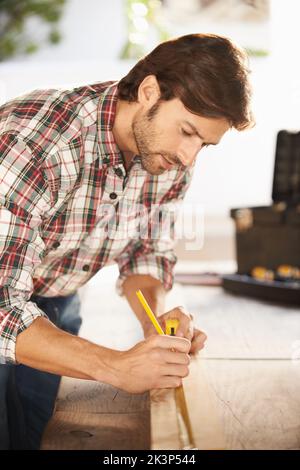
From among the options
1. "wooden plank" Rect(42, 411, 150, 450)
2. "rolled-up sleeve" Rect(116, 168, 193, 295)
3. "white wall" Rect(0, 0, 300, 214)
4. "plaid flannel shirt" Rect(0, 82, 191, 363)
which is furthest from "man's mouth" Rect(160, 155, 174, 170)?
"white wall" Rect(0, 0, 300, 214)

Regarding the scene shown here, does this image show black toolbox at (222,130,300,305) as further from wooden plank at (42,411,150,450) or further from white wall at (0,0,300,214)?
white wall at (0,0,300,214)

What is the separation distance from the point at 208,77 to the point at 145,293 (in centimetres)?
67

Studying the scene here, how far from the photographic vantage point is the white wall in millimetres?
6605

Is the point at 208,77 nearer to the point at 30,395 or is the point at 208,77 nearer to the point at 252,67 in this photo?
the point at 30,395

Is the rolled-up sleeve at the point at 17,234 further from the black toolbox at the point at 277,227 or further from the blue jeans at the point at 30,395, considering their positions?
the black toolbox at the point at 277,227

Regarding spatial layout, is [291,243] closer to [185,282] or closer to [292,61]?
[185,282]

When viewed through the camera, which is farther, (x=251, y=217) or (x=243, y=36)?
(x=243, y=36)

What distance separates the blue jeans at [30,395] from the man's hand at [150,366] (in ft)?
1.03

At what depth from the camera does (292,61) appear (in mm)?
6648

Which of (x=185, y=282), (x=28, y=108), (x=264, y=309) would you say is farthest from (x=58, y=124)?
(x=185, y=282)

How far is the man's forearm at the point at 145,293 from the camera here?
1.92 metres

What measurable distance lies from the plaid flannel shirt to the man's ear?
69mm
